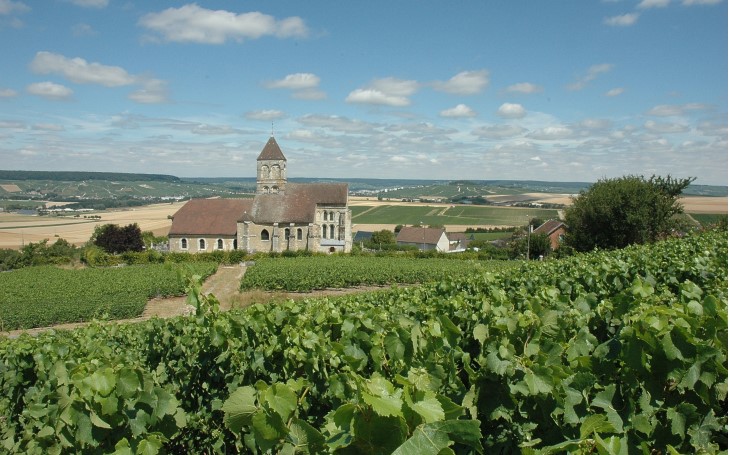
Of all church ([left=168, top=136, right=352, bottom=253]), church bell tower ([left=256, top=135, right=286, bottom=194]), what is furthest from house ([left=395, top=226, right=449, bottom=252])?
church bell tower ([left=256, top=135, right=286, bottom=194])

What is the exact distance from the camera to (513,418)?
3.06 metres

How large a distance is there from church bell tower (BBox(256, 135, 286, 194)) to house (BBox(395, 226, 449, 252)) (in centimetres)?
2796

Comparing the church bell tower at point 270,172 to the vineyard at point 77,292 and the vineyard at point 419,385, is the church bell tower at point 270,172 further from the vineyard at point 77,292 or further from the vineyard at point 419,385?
the vineyard at point 419,385

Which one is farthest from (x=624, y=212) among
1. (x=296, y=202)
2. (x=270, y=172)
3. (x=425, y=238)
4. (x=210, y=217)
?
(x=425, y=238)

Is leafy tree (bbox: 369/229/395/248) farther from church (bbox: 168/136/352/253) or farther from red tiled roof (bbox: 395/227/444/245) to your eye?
church (bbox: 168/136/352/253)

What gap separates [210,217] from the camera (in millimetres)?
53281

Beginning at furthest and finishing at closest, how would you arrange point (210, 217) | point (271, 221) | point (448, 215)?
point (448, 215), point (210, 217), point (271, 221)

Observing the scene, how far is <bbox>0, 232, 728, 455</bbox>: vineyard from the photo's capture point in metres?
2.16

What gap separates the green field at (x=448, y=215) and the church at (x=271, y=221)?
187 ft

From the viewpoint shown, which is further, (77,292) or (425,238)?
(425,238)

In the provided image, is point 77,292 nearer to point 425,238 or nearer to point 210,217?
point 210,217

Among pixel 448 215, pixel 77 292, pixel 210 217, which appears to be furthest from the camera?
pixel 448 215

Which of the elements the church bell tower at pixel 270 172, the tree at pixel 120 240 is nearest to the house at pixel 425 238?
the church bell tower at pixel 270 172

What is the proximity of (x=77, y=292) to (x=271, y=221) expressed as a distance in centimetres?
2192
